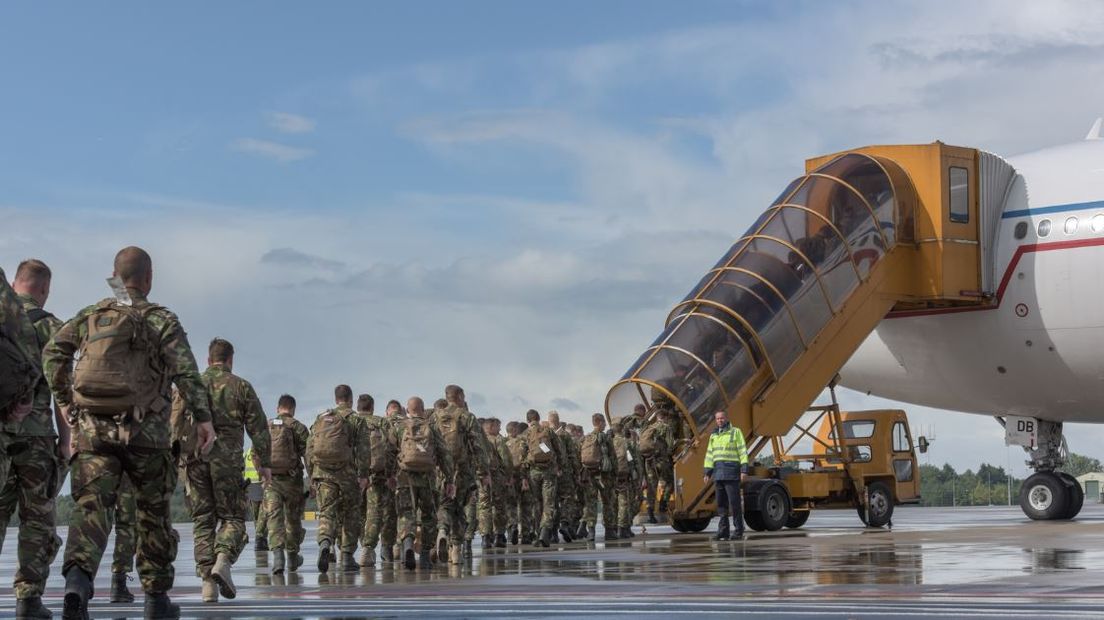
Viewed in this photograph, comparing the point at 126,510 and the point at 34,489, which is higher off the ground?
the point at 34,489

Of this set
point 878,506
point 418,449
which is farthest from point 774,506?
point 418,449

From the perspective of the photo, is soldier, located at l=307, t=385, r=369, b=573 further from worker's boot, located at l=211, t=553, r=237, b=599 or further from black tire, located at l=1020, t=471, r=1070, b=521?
black tire, located at l=1020, t=471, r=1070, b=521

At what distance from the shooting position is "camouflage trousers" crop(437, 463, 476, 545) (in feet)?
55.0

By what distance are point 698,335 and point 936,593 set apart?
40.1 ft

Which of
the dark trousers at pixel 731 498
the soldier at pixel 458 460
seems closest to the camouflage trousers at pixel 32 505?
the soldier at pixel 458 460

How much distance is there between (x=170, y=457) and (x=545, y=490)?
13172mm

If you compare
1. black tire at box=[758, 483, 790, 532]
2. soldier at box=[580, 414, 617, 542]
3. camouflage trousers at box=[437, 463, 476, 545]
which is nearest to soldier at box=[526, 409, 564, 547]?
soldier at box=[580, 414, 617, 542]

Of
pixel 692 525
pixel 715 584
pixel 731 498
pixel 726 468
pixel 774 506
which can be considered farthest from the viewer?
pixel 692 525

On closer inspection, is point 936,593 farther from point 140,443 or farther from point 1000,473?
point 1000,473

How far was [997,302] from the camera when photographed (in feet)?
79.0

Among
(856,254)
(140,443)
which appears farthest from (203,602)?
(856,254)

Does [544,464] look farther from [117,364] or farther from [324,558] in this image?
[117,364]

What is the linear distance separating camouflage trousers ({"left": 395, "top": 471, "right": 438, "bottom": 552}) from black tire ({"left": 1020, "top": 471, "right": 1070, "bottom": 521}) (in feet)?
42.9

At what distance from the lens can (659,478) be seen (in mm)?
23109
